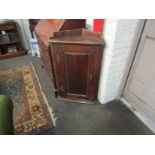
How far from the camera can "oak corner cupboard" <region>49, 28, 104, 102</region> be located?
1316 millimetres

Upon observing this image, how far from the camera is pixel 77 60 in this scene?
1.42 m

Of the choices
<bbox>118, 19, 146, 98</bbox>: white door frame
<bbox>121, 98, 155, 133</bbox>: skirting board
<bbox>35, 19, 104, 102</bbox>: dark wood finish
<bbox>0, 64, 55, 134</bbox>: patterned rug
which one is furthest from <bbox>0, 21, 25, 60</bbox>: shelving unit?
<bbox>121, 98, 155, 133</bbox>: skirting board

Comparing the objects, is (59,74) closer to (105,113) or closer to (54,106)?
(54,106)

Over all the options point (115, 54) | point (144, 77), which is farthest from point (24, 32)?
point (144, 77)

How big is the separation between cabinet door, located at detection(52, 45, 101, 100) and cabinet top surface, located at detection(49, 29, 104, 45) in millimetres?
53

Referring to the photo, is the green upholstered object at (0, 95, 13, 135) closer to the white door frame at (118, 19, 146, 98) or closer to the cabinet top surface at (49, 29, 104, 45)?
the cabinet top surface at (49, 29, 104, 45)

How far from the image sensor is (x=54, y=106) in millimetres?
1765

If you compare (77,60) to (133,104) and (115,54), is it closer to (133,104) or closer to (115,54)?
(115,54)

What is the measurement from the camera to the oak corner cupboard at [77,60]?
51.8 inches

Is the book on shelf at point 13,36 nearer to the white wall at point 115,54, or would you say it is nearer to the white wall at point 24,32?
the white wall at point 24,32

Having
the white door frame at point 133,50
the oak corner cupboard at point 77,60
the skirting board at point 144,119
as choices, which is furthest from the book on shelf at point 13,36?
the skirting board at point 144,119
